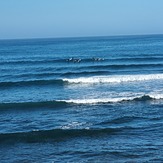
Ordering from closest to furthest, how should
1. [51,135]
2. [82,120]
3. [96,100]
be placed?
[51,135] < [82,120] < [96,100]

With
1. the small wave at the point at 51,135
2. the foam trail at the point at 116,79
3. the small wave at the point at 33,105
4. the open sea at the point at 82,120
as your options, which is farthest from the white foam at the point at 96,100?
the foam trail at the point at 116,79

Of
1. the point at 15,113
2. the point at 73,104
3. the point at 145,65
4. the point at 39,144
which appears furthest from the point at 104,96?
the point at 145,65

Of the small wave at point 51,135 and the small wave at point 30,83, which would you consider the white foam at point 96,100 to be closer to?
the small wave at point 51,135

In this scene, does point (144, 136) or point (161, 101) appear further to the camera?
point (161, 101)

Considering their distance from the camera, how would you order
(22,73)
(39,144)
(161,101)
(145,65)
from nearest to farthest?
(39,144), (161,101), (22,73), (145,65)

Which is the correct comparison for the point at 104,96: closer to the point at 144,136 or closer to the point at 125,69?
the point at 144,136

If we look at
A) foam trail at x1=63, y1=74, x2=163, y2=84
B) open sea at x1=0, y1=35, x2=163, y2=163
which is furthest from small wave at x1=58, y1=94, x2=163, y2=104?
foam trail at x1=63, y1=74, x2=163, y2=84

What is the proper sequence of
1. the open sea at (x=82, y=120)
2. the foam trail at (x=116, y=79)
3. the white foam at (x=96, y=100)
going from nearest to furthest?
1. the open sea at (x=82, y=120)
2. the white foam at (x=96, y=100)
3. the foam trail at (x=116, y=79)

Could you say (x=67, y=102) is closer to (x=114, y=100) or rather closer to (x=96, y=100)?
(x=96, y=100)

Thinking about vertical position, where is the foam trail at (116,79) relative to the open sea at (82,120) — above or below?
above

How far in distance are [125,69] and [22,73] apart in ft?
40.8

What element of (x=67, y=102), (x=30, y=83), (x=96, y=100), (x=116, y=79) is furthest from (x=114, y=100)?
(x=30, y=83)

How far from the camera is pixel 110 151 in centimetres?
1536

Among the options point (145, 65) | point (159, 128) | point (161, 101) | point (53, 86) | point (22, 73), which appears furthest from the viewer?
point (145, 65)
